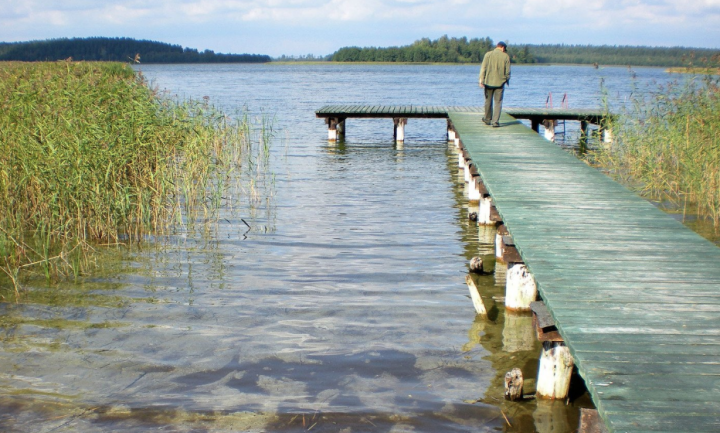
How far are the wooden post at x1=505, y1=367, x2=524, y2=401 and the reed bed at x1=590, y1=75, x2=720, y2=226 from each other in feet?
20.0

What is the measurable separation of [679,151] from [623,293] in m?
7.52

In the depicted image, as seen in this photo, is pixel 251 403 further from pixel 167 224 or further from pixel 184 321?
pixel 167 224

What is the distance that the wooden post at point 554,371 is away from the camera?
447 centimetres

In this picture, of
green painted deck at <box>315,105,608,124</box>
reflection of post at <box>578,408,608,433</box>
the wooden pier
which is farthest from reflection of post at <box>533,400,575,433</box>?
green painted deck at <box>315,105,608,124</box>

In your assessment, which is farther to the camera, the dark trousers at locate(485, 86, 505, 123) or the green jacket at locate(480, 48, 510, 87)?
the dark trousers at locate(485, 86, 505, 123)

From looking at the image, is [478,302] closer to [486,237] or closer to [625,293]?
[625,293]

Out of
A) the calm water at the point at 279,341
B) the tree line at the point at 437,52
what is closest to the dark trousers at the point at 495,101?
the calm water at the point at 279,341

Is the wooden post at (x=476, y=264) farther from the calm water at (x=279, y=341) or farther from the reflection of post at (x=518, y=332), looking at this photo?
the reflection of post at (x=518, y=332)

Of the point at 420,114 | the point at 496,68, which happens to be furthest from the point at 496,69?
the point at 420,114

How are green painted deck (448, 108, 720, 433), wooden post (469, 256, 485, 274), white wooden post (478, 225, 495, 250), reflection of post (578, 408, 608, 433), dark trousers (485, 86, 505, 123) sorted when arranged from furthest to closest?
1. dark trousers (485, 86, 505, 123)
2. white wooden post (478, 225, 495, 250)
3. wooden post (469, 256, 485, 274)
4. reflection of post (578, 408, 608, 433)
5. green painted deck (448, 108, 720, 433)

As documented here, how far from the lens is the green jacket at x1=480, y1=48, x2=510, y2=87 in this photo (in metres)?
13.3

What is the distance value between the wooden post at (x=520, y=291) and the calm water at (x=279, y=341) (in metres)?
0.14

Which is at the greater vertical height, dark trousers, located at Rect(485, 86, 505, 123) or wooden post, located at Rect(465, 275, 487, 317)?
dark trousers, located at Rect(485, 86, 505, 123)

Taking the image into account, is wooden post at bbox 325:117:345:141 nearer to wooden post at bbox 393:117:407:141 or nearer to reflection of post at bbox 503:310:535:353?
wooden post at bbox 393:117:407:141
